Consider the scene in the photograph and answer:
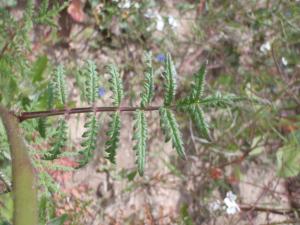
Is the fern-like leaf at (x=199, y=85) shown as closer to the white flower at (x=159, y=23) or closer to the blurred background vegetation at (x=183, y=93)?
the blurred background vegetation at (x=183, y=93)

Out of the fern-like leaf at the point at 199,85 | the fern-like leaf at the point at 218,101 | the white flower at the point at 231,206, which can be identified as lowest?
the white flower at the point at 231,206

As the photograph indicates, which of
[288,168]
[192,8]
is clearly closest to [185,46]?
[192,8]

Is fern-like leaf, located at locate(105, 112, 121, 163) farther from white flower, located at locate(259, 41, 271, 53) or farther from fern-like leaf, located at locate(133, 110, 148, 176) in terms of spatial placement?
white flower, located at locate(259, 41, 271, 53)

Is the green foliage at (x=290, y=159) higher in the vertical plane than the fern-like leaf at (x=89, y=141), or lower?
higher

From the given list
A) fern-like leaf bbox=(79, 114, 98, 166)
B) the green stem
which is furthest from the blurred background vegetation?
the green stem

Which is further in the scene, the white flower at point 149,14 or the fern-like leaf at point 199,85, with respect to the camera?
the white flower at point 149,14

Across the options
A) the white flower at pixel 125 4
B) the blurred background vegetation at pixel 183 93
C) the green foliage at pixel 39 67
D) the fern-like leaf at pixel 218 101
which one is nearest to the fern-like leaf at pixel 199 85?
the fern-like leaf at pixel 218 101
